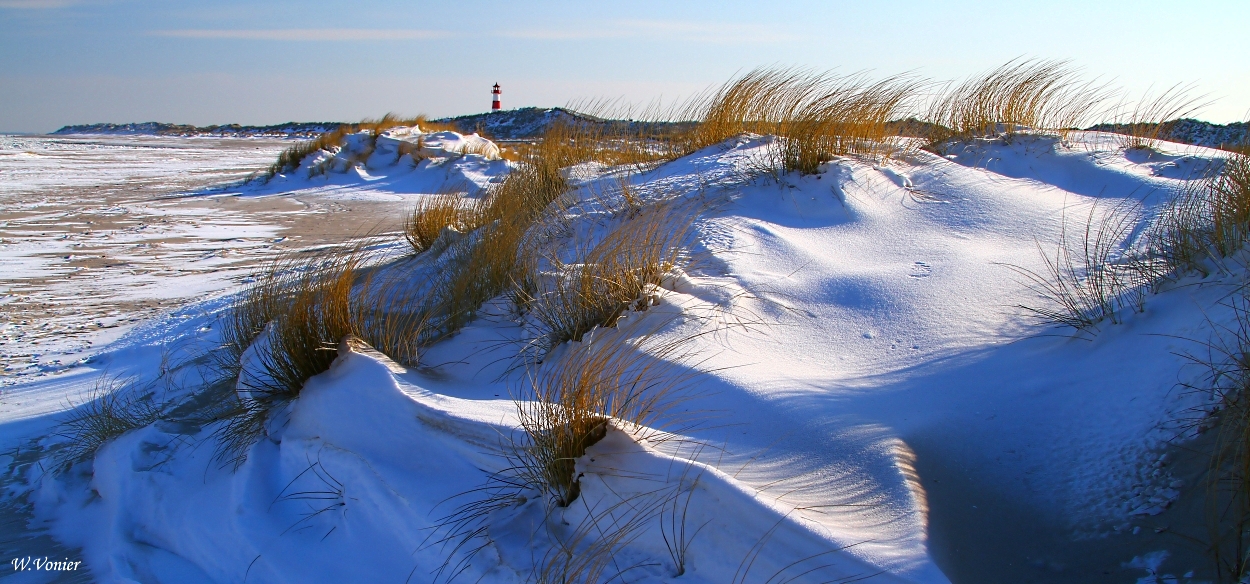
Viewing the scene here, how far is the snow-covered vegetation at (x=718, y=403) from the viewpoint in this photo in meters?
1.82

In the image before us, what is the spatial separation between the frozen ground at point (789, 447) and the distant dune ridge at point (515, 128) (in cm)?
204

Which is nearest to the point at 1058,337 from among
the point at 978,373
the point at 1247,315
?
the point at 978,373

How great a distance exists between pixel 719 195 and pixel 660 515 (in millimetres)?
2812

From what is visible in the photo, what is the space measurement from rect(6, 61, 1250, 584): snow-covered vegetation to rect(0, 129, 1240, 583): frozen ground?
1 centimetres

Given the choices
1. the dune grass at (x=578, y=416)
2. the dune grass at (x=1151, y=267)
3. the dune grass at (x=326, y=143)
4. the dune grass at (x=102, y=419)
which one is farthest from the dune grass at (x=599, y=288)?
the dune grass at (x=326, y=143)

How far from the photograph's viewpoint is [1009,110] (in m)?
5.87

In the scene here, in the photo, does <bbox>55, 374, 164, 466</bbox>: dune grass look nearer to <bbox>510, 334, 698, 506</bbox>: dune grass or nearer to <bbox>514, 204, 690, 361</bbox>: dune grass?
<bbox>514, 204, 690, 361</bbox>: dune grass

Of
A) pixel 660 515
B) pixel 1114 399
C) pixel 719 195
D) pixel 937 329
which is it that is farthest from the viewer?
pixel 719 195

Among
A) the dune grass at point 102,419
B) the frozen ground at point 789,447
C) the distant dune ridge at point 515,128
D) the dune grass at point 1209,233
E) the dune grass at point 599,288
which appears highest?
the distant dune ridge at point 515,128

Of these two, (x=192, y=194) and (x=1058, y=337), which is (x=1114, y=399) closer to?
(x=1058, y=337)

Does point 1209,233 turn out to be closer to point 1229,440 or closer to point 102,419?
point 1229,440

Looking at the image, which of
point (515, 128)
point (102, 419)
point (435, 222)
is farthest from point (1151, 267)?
point (515, 128)

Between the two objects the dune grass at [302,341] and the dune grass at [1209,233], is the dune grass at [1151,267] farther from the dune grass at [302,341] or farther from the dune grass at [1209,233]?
the dune grass at [302,341]

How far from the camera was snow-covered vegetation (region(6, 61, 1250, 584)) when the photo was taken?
1823 millimetres
